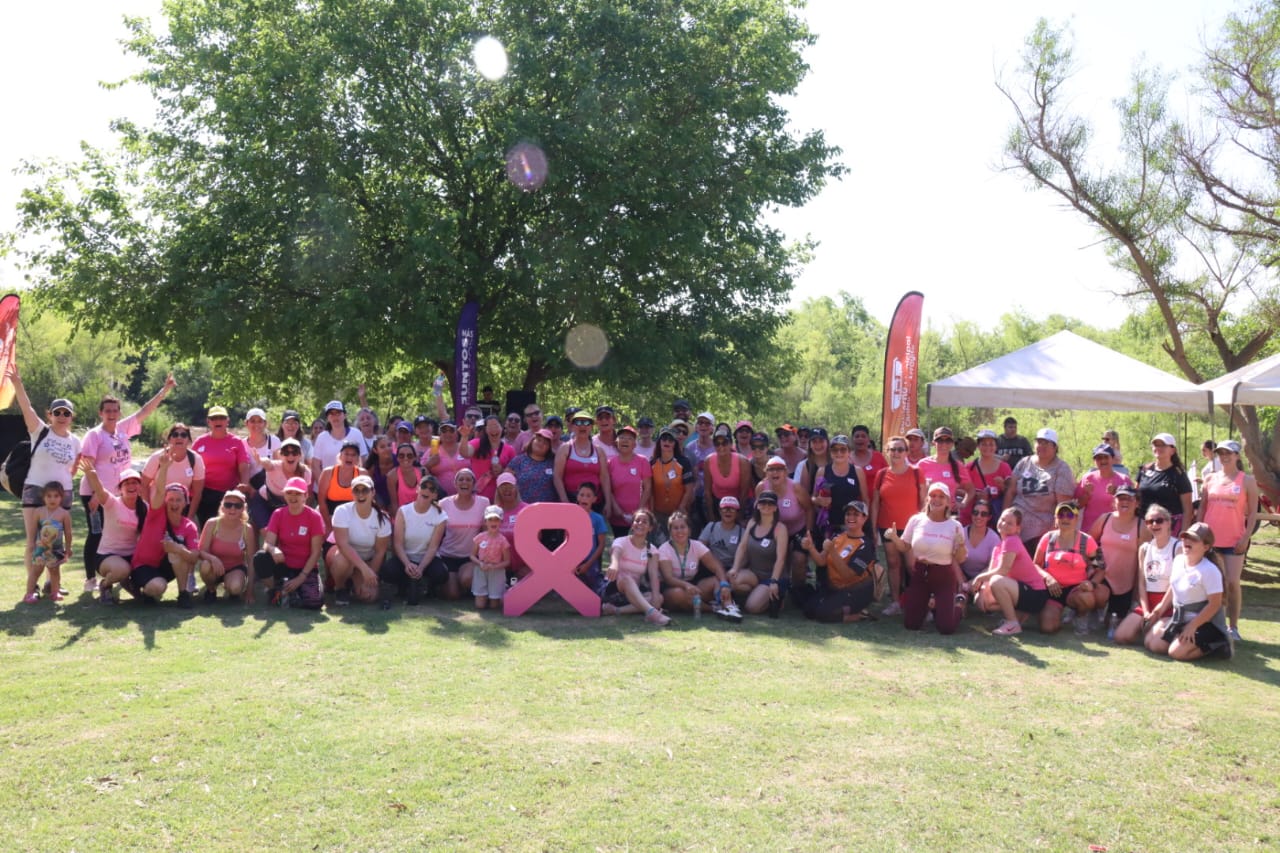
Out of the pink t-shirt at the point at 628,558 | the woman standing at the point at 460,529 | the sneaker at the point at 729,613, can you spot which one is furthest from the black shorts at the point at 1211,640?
the woman standing at the point at 460,529

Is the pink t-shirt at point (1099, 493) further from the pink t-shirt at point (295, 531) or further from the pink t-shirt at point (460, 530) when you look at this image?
the pink t-shirt at point (295, 531)

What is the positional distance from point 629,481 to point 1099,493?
4395 mm

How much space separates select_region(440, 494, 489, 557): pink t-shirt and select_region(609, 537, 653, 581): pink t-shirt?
1.44 meters

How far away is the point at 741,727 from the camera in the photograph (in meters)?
5.27

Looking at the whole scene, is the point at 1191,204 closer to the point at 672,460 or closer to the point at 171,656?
the point at 672,460

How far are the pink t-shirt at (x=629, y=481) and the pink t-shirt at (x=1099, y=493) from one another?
13.4 feet

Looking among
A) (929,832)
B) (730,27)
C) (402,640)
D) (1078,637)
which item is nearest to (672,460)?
(402,640)

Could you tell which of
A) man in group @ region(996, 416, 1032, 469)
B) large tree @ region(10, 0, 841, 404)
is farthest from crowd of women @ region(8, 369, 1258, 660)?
large tree @ region(10, 0, 841, 404)

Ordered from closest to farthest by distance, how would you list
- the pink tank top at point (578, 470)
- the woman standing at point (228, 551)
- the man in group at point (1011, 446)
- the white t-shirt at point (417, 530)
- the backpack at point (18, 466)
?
1. the woman standing at point (228, 551)
2. the white t-shirt at point (417, 530)
3. the backpack at point (18, 466)
4. the pink tank top at point (578, 470)
5. the man in group at point (1011, 446)

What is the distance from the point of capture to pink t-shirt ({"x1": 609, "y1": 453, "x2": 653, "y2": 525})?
359 inches

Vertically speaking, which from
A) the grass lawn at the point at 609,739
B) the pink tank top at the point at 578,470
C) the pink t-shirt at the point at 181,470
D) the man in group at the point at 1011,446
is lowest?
the grass lawn at the point at 609,739

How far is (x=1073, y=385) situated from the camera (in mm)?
10688

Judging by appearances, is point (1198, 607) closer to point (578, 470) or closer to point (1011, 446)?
point (1011, 446)

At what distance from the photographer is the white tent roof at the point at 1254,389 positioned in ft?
31.1
